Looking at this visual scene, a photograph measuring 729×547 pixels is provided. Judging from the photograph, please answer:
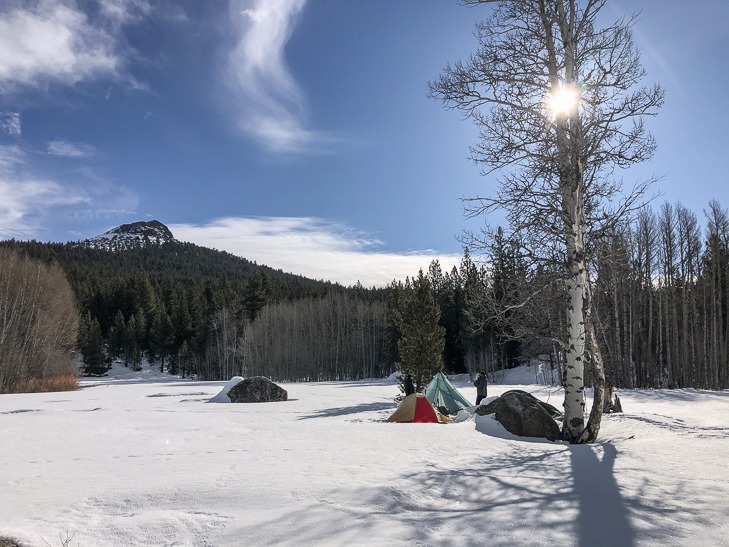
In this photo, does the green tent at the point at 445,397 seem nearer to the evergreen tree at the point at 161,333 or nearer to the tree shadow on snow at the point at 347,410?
the tree shadow on snow at the point at 347,410

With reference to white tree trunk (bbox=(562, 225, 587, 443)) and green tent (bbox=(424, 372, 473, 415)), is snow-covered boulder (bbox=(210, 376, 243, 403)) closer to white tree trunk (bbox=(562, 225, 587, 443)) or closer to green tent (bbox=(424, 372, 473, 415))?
green tent (bbox=(424, 372, 473, 415))

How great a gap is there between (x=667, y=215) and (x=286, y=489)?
35532 millimetres

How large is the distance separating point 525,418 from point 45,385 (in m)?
32.8

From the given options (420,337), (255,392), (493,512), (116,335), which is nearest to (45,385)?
(255,392)

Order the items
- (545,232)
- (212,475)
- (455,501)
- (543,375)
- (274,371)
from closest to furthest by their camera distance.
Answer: (455,501) < (212,475) < (545,232) < (543,375) < (274,371)

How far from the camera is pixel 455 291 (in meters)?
59.2

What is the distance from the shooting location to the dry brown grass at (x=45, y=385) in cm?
2984

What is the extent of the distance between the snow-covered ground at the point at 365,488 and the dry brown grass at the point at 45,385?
2356 cm

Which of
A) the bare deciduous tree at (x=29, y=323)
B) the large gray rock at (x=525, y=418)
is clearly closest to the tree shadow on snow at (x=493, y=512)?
the large gray rock at (x=525, y=418)

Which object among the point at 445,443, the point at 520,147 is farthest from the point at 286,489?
the point at 520,147

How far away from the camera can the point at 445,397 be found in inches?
692

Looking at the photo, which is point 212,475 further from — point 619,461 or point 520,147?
point 520,147

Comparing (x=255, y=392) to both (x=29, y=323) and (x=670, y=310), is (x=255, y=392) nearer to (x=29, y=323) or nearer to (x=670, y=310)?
(x=29, y=323)

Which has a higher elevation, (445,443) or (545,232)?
(545,232)
